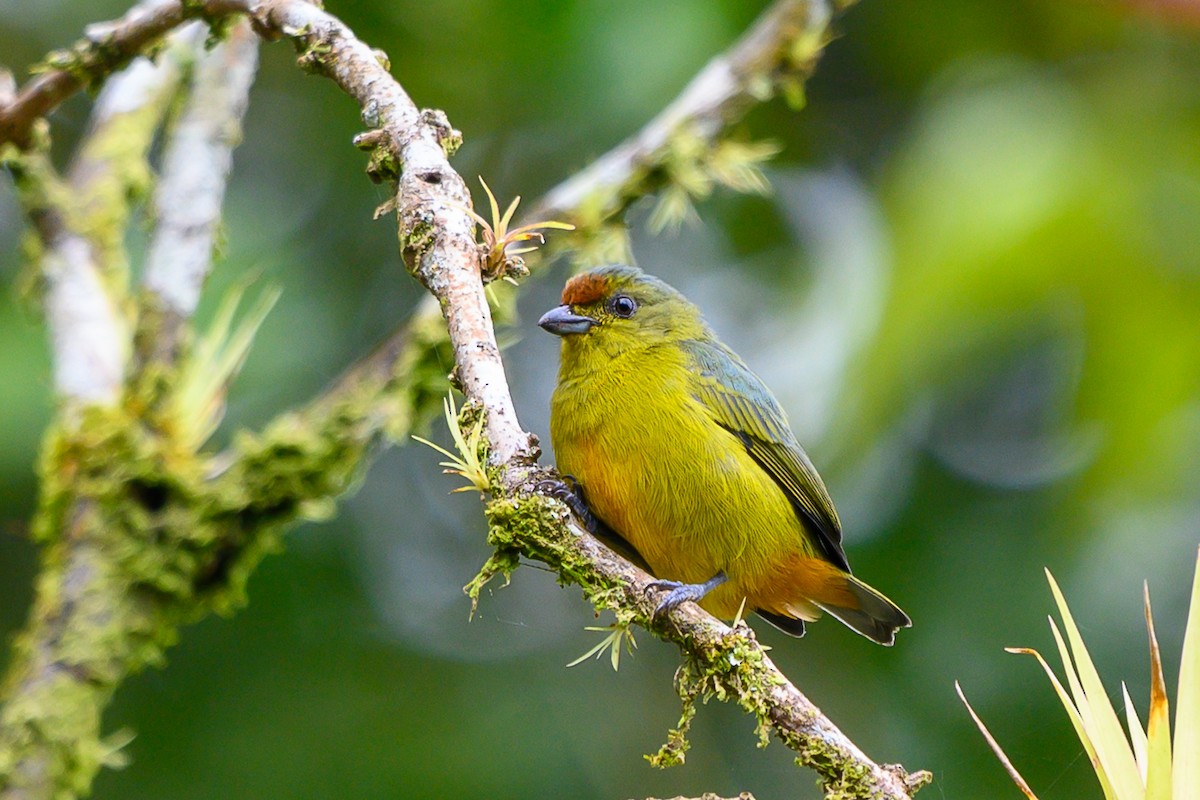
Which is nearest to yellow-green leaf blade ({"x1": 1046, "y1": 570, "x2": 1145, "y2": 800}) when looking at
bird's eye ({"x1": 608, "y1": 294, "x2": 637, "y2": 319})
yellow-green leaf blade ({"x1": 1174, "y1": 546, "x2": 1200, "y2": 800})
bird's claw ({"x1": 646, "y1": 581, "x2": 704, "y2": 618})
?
yellow-green leaf blade ({"x1": 1174, "y1": 546, "x2": 1200, "y2": 800})

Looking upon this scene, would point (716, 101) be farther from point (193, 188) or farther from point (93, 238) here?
point (93, 238)

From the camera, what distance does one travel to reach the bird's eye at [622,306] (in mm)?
3773

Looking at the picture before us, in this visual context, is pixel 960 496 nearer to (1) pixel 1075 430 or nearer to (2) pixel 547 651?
(1) pixel 1075 430

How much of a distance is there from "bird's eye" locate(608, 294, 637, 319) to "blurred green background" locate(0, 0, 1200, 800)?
4.45ft

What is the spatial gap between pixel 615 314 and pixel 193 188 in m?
1.43

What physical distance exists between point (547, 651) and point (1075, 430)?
2.87m

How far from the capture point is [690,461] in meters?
3.28

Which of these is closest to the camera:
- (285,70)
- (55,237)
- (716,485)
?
(716,485)

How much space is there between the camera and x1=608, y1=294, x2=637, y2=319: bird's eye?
12.4 ft

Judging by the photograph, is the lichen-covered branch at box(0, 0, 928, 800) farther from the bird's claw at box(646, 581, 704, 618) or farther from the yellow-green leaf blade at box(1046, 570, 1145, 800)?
the yellow-green leaf blade at box(1046, 570, 1145, 800)

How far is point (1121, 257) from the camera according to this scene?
15.5ft

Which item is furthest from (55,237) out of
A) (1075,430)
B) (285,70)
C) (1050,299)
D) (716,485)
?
(1075,430)

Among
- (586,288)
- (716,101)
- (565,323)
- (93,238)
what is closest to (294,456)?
(565,323)

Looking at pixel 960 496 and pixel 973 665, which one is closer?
pixel 973 665
